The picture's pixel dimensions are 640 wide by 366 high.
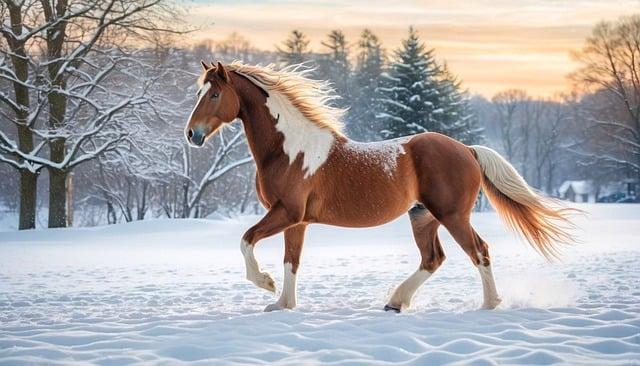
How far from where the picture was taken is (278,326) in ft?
17.0

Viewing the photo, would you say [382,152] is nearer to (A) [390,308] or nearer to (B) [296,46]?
(A) [390,308]

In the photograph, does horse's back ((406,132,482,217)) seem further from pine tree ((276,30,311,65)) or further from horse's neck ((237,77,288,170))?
pine tree ((276,30,311,65))

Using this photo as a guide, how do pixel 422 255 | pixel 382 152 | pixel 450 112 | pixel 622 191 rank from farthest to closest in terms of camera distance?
pixel 622 191
pixel 450 112
pixel 422 255
pixel 382 152

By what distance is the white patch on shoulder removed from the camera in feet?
20.2

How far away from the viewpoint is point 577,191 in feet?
223

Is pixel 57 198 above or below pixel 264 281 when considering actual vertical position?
above

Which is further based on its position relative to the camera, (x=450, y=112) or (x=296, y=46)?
(x=296, y=46)

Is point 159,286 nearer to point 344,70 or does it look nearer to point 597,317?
point 597,317

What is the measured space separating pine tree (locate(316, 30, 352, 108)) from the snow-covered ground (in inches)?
1164

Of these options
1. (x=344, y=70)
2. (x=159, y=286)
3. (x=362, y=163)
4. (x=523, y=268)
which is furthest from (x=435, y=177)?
(x=344, y=70)

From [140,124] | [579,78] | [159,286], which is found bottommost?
[159,286]

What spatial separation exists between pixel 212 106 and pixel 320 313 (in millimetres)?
2134

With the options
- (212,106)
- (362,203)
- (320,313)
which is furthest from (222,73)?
(320,313)

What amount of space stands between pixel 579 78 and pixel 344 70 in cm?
1624
